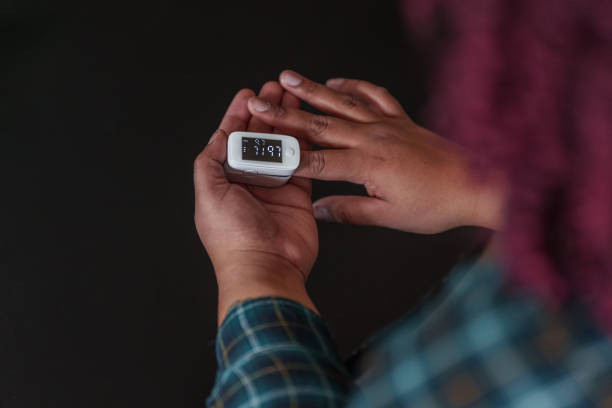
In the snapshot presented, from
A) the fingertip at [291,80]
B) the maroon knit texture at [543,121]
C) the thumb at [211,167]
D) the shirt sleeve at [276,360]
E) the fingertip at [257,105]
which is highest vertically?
the maroon knit texture at [543,121]

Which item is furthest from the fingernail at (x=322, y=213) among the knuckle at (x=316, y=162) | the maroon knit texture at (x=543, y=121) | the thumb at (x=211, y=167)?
the maroon knit texture at (x=543, y=121)

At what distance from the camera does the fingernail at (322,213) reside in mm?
1076

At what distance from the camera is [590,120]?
0.38m

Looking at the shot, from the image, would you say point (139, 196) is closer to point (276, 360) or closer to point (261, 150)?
point (261, 150)

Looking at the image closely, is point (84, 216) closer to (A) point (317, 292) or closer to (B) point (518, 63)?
(A) point (317, 292)

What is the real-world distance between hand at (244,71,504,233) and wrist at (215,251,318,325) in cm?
18

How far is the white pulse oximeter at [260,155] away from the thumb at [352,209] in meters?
0.14

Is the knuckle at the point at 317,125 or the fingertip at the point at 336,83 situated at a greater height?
the fingertip at the point at 336,83

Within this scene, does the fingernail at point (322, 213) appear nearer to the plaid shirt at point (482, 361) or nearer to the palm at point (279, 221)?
the palm at point (279, 221)

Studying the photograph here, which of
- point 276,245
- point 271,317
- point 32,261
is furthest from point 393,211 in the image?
point 32,261

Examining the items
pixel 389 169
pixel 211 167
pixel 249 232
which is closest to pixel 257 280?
Result: pixel 249 232

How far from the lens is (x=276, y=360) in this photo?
663mm

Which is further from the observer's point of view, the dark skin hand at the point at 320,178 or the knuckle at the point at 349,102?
the knuckle at the point at 349,102

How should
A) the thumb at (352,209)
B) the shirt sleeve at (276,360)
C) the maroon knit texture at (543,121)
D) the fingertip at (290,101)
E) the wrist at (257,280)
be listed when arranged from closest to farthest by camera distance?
the maroon knit texture at (543,121) < the shirt sleeve at (276,360) < the wrist at (257,280) < the thumb at (352,209) < the fingertip at (290,101)
